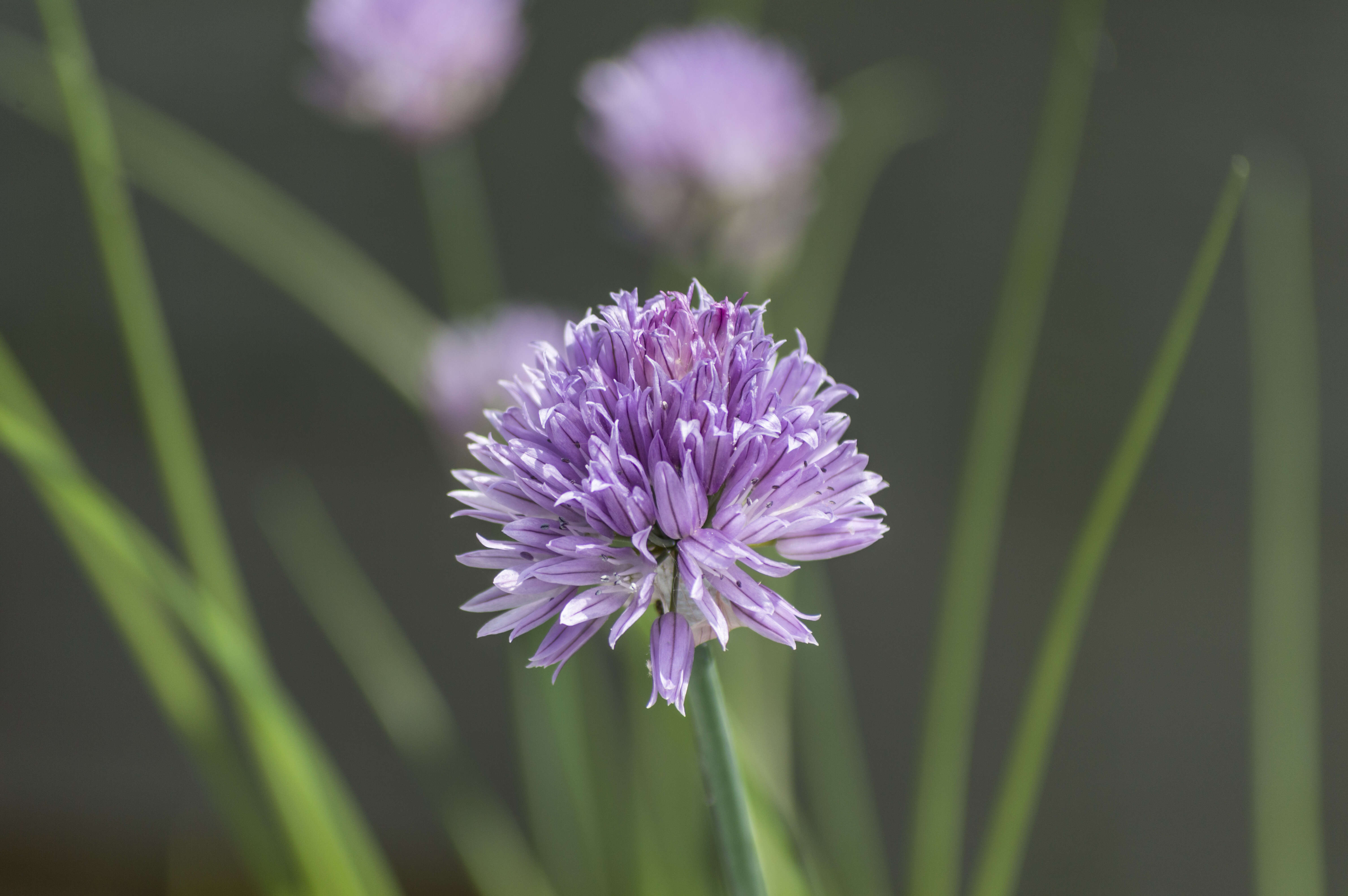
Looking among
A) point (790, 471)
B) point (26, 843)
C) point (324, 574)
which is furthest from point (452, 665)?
point (790, 471)

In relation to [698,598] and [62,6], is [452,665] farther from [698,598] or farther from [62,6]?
[698,598]

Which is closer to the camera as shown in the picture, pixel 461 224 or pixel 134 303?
pixel 134 303

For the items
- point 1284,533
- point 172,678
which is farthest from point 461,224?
point 1284,533

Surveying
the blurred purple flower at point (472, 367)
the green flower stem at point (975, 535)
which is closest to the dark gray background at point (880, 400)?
the green flower stem at point (975, 535)

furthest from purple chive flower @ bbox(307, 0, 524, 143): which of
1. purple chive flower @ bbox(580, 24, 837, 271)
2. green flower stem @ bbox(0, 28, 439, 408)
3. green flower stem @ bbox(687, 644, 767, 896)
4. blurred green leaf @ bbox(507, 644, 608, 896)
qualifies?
green flower stem @ bbox(687, 644, 767, 896)

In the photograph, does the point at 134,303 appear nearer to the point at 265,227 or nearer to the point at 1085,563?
the point at 1085,563

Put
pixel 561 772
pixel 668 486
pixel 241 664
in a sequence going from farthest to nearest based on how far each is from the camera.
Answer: pixel 561 772
pixel 241 664
pixel 668 486

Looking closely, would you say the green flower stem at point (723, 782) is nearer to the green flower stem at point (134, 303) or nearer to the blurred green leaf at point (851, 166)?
the green flower stem at point (134, 303)
